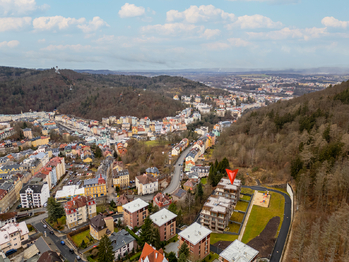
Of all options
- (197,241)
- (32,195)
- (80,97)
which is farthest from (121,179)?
(80,97)

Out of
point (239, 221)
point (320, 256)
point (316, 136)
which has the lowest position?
point (239, 221)

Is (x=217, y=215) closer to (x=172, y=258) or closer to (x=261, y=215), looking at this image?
(x=261, y=215)

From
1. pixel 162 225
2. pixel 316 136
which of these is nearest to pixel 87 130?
pixel 162 225

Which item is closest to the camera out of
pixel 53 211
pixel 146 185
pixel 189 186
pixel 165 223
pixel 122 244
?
pixel 122 244

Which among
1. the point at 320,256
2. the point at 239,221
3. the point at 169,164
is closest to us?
the point at 320,256

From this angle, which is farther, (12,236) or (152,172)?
(152,172)

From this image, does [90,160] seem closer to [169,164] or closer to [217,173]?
[169,164]
